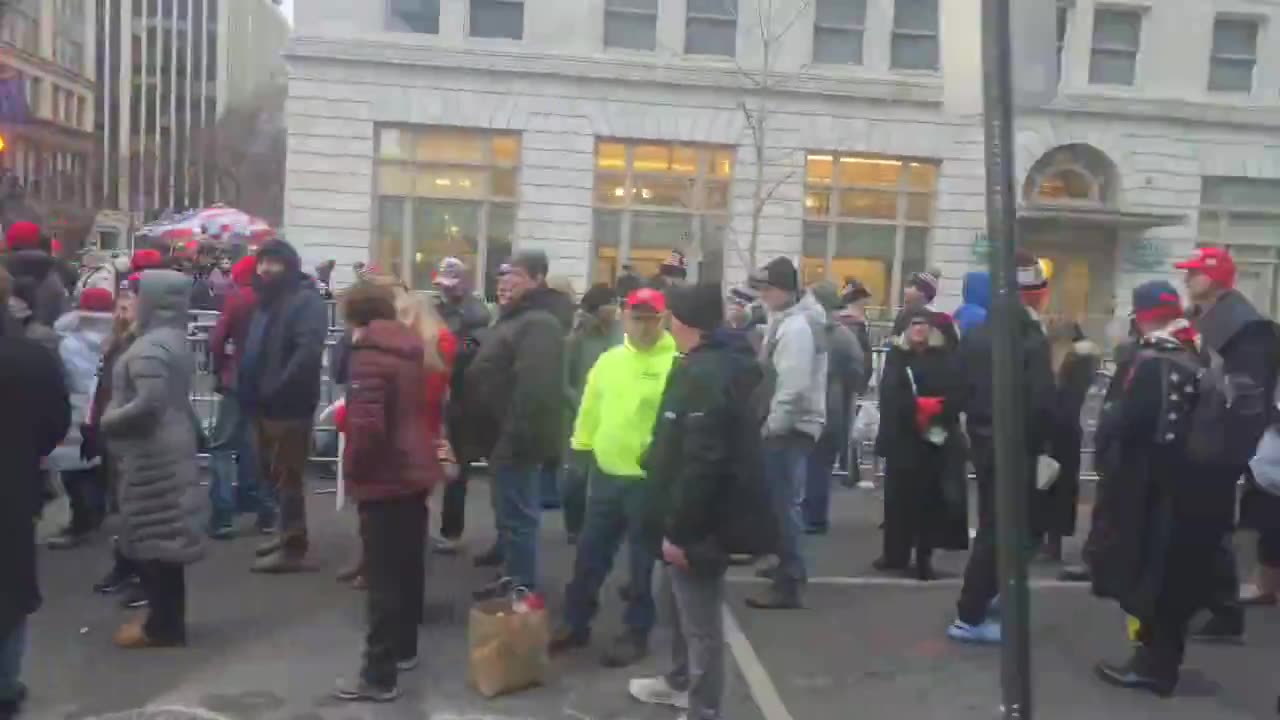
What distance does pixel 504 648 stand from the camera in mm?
5605

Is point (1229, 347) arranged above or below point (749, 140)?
below

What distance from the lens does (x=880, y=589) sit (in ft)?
24.8

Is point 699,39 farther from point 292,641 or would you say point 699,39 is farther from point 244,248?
point 292,641

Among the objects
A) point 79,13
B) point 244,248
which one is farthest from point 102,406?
point 79,13

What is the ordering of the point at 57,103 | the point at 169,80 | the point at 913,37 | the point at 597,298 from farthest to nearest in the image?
the point at 169,80 < the point at 57,103 < the point at 913,37 < the point at 597,298

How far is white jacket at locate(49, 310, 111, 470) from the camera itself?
7.82m

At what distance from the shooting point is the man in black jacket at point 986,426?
640cm

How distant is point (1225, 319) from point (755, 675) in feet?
9.97

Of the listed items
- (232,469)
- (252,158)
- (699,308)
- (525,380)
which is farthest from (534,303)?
(252,158)

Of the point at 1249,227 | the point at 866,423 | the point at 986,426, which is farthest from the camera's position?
the point at 1249,227

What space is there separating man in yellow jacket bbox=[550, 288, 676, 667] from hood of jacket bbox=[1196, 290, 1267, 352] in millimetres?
2791

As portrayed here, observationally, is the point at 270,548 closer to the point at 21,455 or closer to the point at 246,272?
the point at 246,272

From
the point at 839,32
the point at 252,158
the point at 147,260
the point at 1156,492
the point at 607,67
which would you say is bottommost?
the point at 1156,492

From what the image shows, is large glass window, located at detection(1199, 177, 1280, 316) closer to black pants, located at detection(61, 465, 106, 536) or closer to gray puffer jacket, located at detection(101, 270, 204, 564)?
black pants, located at detection(61, 465, 106, 536)
